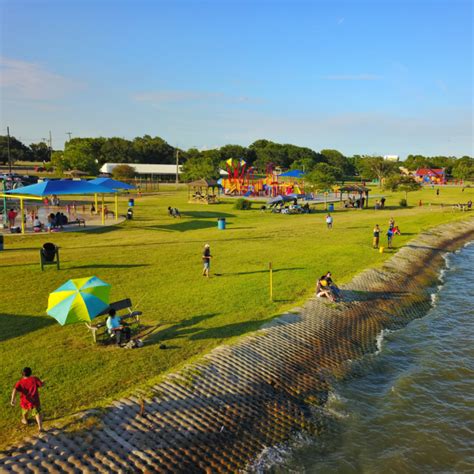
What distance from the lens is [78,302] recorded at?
10734 millimetres

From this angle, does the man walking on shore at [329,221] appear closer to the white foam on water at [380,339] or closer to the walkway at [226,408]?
the walkway at [226,408]

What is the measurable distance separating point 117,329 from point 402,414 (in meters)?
7.68

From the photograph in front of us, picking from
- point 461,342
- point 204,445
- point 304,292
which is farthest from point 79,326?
point 461,342

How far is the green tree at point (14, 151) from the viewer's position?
11362cm

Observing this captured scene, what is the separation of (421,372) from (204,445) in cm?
747

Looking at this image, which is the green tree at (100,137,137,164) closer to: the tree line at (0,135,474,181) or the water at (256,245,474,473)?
the tree line at (0,135,474,181)

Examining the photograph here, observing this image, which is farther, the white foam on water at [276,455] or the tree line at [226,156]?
the tree line at [226,156]

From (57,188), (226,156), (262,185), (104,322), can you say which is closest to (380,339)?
(104,322)

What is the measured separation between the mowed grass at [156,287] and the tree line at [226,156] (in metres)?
55.5

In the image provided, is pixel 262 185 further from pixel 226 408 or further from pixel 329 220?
pixel 226 408

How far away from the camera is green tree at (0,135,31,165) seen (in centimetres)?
11362

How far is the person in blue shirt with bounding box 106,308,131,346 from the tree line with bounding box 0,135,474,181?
69.3 meters

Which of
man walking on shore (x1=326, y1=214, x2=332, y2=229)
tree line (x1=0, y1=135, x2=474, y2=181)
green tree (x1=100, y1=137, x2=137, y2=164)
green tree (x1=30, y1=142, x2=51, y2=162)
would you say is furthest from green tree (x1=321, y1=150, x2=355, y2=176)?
man walking on shore (x1=326, y1=214, x2=332, y2=229)

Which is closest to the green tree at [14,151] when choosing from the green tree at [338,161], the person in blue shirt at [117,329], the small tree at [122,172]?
the small tree at [122,172]
